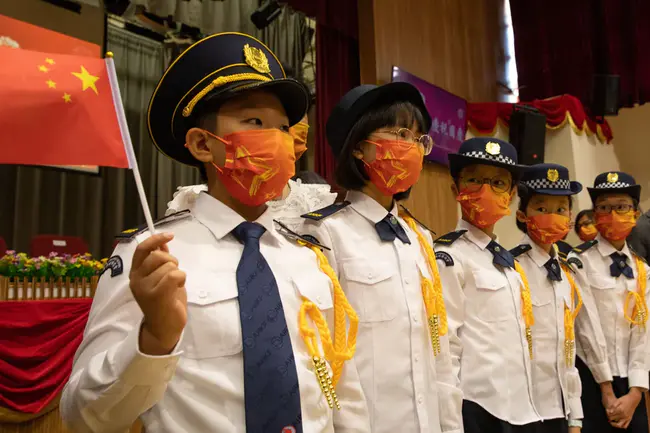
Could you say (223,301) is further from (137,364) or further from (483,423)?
(483,423)

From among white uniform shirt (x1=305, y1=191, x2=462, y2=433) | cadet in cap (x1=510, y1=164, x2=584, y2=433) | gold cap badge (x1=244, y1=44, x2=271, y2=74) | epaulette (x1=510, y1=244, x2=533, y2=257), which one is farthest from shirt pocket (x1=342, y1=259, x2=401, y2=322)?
epaulette (x1=510, y1=244, x2=533, y2=257)

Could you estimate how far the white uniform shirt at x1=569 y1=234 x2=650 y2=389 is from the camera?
10.3ft

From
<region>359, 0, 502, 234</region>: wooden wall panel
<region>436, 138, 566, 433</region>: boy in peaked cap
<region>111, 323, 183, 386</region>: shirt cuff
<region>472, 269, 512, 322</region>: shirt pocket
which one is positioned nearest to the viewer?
<region>111, 323, 183, 386</region>: shirt cuff

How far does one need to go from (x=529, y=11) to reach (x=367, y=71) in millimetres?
3442

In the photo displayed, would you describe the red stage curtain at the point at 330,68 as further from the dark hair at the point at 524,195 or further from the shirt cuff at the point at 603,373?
the shirt cuff at the point at 603,373

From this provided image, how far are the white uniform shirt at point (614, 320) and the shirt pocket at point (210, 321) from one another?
2570mm

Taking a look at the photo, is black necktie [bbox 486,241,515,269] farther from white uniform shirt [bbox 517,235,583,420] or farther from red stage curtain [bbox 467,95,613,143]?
red stage curtain [bbox 467,95,613,143]

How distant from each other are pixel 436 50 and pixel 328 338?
19.1 feet

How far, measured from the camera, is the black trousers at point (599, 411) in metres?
3.14

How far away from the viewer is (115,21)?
19.9ft

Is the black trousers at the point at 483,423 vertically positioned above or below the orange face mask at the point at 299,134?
below

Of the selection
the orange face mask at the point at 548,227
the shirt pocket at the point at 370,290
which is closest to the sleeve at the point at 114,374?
the shirt pocket at the point at 370,290

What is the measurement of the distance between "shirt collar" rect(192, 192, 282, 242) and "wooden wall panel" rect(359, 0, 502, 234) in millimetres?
4396

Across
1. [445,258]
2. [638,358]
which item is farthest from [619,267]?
[445,258]
